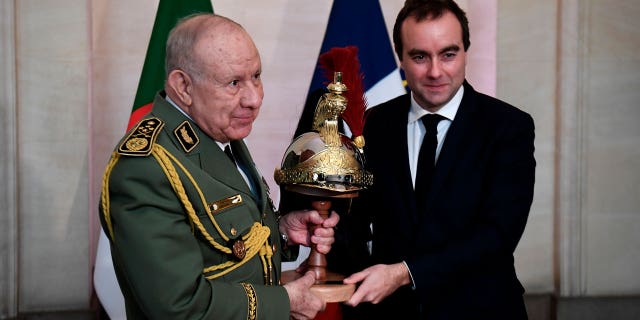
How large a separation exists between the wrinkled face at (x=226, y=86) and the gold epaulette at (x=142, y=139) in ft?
0.44

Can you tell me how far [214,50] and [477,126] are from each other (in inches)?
40.9

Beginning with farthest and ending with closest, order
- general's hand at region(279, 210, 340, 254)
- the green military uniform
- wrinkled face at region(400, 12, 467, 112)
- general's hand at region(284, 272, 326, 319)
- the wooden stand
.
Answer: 1. wrinkled face at region(400, 12, 467, 112)
2. general's hand at region(279, 210, 340, 254)
3. the wooden stand
4. general's hand at region(284, 272, 326, 319)
5. the green military uniform

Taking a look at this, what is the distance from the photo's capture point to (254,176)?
7.95 ft

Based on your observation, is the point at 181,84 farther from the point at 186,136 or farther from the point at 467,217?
the point at 467,217

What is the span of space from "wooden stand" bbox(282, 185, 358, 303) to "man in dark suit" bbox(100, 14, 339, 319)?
60 mm

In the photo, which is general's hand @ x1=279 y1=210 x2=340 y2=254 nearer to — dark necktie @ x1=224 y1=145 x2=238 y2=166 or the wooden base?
the wooden base

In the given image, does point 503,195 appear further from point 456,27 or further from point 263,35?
point 263,35

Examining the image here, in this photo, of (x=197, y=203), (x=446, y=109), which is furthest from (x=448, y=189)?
(x=197, y=203)

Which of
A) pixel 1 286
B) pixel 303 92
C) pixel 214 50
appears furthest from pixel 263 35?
pixel 214 50

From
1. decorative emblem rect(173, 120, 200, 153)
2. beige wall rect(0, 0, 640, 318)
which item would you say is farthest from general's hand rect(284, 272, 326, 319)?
beige wall rect(0, 0, 640, 318)

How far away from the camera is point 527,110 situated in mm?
4949

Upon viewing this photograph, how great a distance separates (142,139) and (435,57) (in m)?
1.13

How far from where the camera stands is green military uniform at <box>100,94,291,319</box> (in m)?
1.96

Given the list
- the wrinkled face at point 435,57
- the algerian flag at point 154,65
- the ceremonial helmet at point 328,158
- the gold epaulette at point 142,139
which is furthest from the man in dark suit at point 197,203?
the algerian flag at point 154,65
